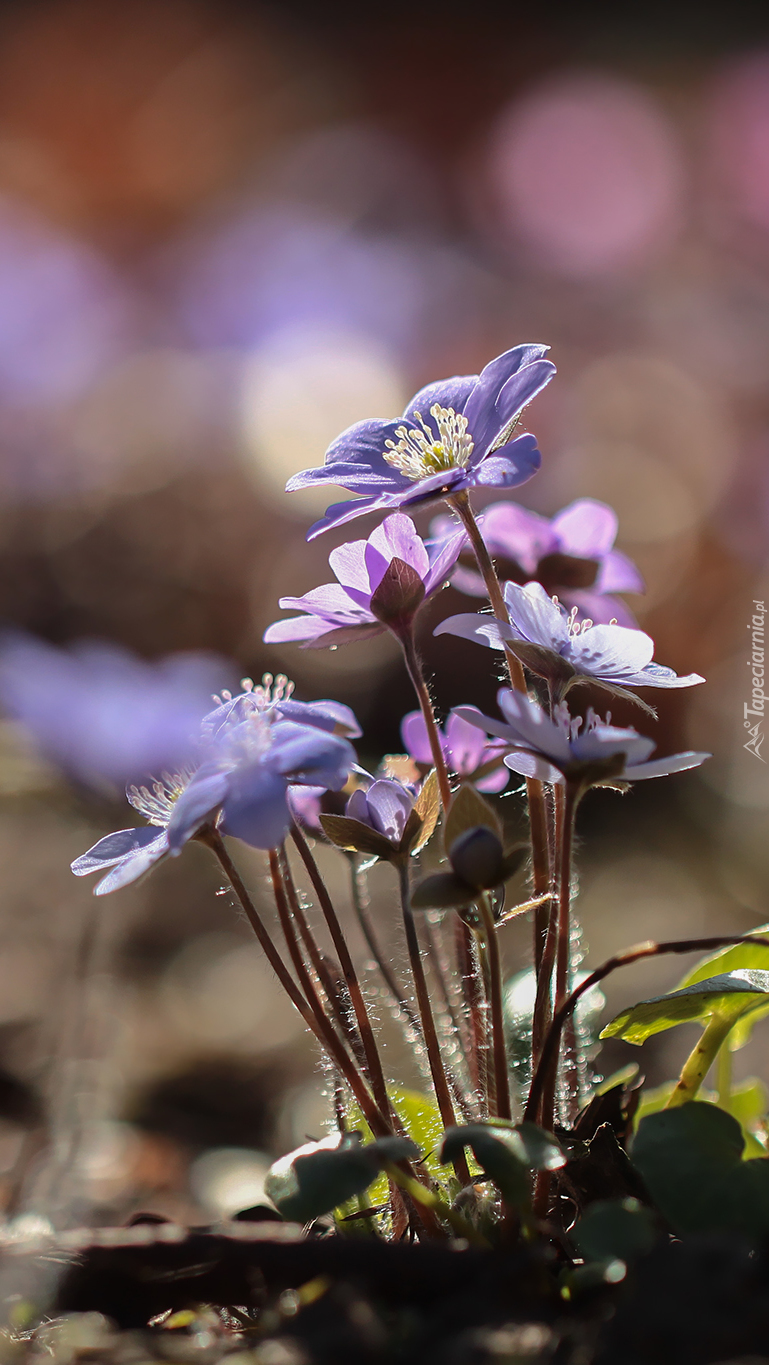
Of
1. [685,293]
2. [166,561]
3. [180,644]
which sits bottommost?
[180,644]

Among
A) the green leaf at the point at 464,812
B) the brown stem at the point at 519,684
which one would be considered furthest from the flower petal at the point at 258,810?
the brown stem at the point at 519,684

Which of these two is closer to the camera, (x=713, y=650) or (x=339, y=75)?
(x=713, y=650)

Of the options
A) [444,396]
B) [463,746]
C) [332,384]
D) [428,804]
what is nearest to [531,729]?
[428,804]

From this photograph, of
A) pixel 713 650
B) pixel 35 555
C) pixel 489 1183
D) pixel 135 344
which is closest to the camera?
pixel 489 1183

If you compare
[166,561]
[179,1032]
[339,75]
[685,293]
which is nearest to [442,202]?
[339,75]

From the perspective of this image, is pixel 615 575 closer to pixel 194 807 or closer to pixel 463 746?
pixel 463 746

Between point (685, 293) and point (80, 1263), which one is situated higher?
point (685, 293)

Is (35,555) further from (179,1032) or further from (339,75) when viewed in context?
(339,75)
